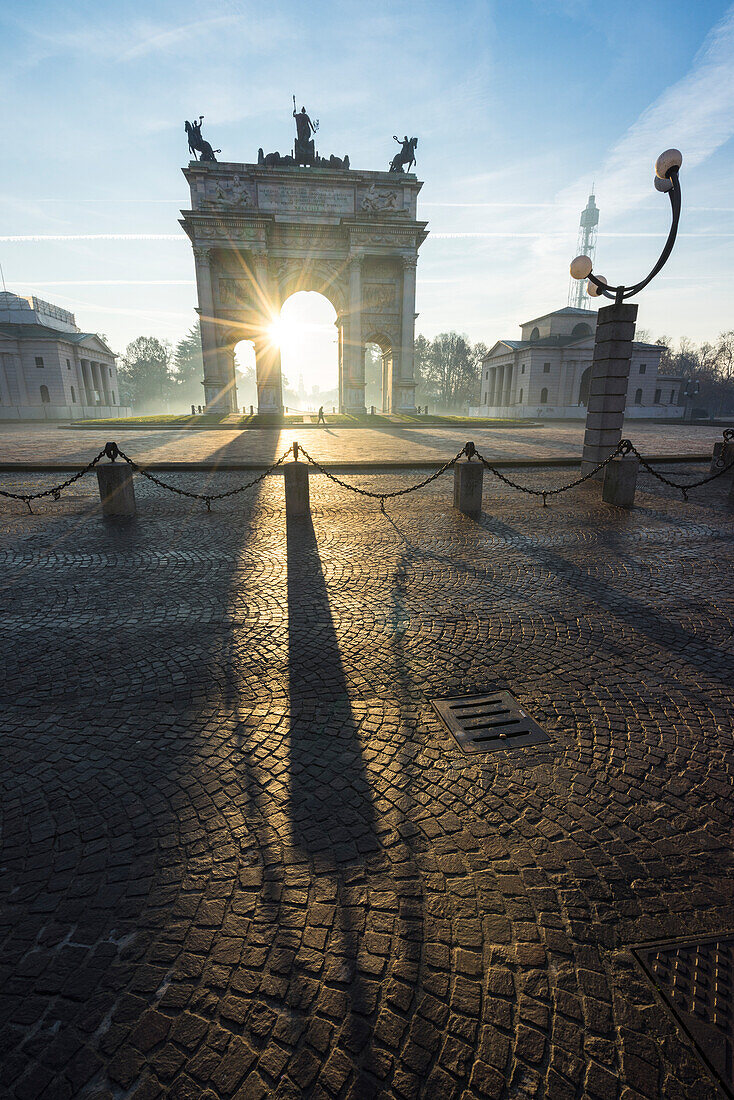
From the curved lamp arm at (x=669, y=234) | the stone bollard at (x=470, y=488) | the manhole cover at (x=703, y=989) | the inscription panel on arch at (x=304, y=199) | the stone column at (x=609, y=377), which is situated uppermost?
the inscription panel on arch at (x=304, y=199)

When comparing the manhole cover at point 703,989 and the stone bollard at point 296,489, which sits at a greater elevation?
the stone bollard at point 296,489

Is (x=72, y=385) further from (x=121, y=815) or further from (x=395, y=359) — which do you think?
(x=121, y=815)

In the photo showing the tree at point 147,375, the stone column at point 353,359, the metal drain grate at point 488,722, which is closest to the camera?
the metal drain grate at point 488,722

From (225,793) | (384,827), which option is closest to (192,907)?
(225,793)

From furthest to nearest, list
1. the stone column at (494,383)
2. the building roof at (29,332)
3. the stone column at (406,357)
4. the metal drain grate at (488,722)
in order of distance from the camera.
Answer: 1. the stone column at (494,383)
2. the building roof at (29,332)
3. the stone column at (406,357)
4. the metal drain grate at (488,722)

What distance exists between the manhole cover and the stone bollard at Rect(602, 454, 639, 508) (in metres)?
8.89

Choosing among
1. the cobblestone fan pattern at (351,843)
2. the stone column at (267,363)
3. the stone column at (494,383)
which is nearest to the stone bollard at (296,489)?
the cobblestone fan pattern at (351,843)

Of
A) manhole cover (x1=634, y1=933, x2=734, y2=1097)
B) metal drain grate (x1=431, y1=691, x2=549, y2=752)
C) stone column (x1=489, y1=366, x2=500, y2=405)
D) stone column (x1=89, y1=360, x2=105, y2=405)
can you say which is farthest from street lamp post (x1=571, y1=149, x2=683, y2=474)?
stone column (x1=89, y1=360, x2=105, y2=405)

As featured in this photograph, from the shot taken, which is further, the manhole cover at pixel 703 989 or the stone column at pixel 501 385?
the stone column at pixel 501 385

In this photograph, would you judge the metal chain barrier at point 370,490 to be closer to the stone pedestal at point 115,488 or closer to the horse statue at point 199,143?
the stone pedestal at point 115,488

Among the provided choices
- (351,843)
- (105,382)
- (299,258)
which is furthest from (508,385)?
(351,843)

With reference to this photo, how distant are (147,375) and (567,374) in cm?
6736

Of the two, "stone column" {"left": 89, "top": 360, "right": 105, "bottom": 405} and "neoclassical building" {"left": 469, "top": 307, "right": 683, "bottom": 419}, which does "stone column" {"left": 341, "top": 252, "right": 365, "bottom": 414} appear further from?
"stone column" {"left": 89, "top": 360, "right": 105, "bottom": 405}

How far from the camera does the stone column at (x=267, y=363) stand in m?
44.7
